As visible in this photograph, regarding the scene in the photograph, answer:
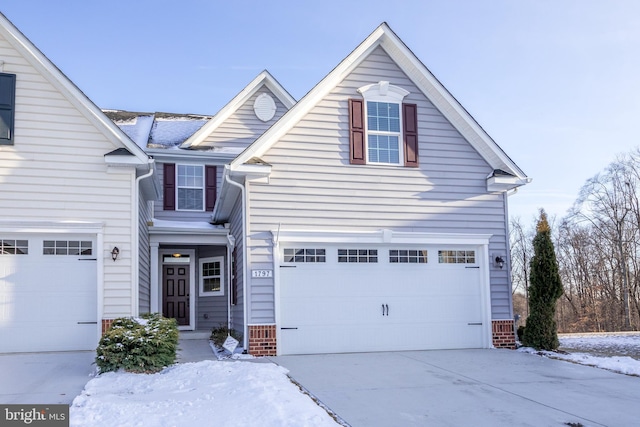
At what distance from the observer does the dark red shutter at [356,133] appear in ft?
38.9

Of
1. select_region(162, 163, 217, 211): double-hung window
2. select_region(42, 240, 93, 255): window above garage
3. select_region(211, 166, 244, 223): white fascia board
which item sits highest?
select_region(162, 163, 217, 211): double-hung window

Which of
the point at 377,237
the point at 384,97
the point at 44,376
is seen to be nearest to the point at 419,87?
the point at 384,97

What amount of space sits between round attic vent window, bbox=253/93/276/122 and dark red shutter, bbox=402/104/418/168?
254 inches

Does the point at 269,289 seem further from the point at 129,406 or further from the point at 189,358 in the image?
the point at 129,406

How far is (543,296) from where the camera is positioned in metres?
11.8

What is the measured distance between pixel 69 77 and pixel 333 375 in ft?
23.3

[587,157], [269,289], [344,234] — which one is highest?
[587,157]

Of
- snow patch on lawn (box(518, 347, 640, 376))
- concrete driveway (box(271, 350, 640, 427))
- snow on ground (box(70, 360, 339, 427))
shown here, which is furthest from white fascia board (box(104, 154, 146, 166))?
snow patch on lawn (box(518, 347, 640, 376))

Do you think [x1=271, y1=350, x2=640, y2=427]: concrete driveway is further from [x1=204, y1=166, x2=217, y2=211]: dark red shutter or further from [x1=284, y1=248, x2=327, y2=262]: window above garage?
[x1=204, y1=166, x2=217, y2=211]: dark red shutter

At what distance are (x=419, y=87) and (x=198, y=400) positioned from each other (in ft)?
27.0

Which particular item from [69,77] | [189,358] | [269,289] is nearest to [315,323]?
[269,289]

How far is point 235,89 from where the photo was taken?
18172mm

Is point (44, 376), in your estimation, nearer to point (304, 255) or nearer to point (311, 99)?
point (304, 255)

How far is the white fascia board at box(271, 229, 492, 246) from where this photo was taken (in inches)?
444
